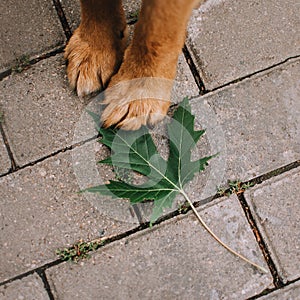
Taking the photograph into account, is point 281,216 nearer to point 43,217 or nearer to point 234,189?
point 234,189

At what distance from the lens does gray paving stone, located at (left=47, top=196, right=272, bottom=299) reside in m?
2.19

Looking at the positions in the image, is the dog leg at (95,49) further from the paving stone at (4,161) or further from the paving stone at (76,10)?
the paving stone at (4,161)

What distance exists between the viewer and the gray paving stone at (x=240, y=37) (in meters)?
2.40

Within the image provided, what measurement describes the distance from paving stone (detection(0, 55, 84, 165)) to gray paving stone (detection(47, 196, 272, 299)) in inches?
20.6

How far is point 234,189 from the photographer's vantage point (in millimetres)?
2275

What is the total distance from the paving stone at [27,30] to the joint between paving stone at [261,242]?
3.62 feet

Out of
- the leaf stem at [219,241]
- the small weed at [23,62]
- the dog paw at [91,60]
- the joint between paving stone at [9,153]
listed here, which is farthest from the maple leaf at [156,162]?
the small weed at [23,62]

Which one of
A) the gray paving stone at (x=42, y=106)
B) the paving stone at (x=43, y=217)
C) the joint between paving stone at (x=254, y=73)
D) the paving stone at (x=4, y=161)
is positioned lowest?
the paving stone at (x=43, y=217)

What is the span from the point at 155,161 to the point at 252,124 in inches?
19.5

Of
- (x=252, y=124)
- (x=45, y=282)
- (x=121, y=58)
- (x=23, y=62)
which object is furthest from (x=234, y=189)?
(x=23, y=62)

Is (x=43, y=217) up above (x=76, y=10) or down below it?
below

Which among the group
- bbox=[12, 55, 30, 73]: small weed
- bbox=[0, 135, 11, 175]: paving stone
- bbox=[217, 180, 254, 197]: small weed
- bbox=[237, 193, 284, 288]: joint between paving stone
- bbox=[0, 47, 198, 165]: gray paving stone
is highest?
bbox=[12, 55, 30, 73]: small weed

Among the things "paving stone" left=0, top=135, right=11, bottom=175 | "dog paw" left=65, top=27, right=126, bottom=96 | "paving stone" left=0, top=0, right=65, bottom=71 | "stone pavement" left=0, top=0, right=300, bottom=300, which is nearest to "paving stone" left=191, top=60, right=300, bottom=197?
"stone pavement" left=0, top=0, right=300, bottom=300

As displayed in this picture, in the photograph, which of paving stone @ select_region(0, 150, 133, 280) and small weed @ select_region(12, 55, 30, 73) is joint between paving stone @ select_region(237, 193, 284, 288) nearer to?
paving stone @ select_region(0, 150, 133, 280)
